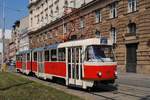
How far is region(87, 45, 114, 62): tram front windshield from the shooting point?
18984mm

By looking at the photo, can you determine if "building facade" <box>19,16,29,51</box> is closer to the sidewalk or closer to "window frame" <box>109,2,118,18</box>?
"window frame" <box>109,2,118,18</box>

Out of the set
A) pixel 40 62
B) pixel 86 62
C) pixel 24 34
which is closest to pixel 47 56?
pixel 40 62

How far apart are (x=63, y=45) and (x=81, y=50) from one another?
2.96 m

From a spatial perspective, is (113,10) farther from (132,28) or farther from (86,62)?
(86,62)

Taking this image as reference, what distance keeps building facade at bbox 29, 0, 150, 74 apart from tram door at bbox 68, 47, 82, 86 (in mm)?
17084

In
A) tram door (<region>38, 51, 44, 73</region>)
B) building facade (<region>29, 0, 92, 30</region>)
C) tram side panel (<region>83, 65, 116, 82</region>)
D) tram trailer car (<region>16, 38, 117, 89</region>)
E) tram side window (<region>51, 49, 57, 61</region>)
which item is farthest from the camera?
building facade (<region>29, 0, 92, 30</region>)

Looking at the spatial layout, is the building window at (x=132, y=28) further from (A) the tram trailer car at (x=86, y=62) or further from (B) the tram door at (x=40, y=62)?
(A) the tram trailer car at (x=86, y=62)

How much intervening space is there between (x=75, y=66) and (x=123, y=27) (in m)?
22.0

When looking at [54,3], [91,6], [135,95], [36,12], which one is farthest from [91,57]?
[36,12]

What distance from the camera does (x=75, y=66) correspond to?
66.8 ft

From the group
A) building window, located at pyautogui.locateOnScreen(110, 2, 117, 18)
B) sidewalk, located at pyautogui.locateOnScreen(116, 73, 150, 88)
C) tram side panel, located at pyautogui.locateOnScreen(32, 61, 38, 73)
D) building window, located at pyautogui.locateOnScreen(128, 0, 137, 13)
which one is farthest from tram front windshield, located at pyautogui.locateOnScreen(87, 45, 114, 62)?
building window, located at pyautogui.locateOnScreen(110, 2, 117, 18)

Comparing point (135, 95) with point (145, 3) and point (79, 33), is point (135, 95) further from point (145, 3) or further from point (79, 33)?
point (79, 33)

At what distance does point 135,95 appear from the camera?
56.2 feet

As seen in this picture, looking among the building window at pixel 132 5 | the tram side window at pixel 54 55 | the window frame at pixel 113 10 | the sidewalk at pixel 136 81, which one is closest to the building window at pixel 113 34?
the window frame at pixel 113 10
